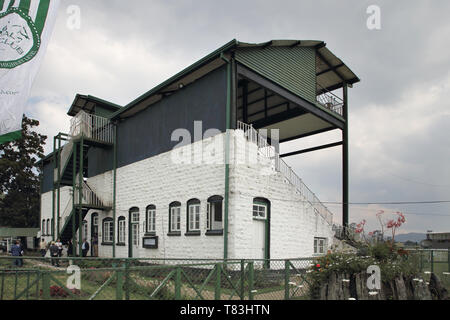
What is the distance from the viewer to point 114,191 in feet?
67.9

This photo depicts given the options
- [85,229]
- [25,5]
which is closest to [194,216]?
[25,5]

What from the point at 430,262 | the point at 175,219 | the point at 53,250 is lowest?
the point at 53,250

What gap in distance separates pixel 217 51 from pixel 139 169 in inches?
316

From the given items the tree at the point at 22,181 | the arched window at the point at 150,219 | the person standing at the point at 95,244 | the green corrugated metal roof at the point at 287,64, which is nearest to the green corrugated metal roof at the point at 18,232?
the tree at the point at 22,181

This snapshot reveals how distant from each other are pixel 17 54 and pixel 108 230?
13270mm

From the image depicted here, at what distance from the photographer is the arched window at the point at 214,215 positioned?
45.9 ft

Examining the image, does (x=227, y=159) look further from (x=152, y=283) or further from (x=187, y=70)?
(x=152, y=283)

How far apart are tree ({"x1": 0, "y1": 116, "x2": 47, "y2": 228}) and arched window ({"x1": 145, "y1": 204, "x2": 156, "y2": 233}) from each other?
71.7 ft

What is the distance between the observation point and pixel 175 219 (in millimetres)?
16031

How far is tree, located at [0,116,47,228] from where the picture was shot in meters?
34.9

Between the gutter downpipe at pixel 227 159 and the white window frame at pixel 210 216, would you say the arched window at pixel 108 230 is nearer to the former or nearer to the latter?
the white window frame at pixel 210 216

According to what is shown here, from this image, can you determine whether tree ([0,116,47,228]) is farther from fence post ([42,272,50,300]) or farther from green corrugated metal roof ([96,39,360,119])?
fence post ([42,272,50,300])
